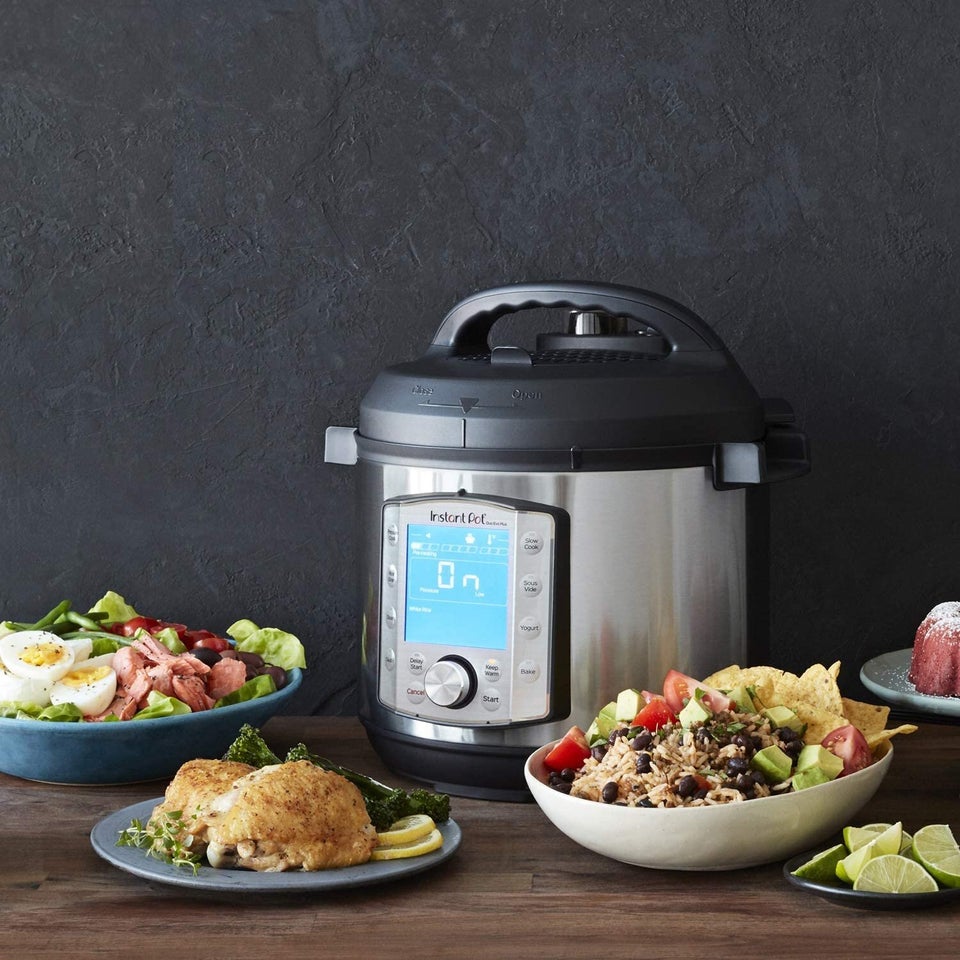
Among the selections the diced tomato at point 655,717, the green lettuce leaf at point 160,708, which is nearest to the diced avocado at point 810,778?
the diced tomato at point 655,717

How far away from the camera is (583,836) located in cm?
108

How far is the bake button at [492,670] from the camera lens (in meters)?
1.25

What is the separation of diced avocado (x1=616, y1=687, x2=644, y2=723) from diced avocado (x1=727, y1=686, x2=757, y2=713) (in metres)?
0.08

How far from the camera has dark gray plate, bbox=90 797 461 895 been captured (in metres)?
1.03

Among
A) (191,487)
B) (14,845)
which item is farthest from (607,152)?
(14,845)

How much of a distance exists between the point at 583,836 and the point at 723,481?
1.18 ft

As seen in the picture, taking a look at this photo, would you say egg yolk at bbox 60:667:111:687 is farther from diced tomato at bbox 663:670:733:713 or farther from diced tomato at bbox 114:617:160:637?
diced tomato at bbox 663:670:733:713

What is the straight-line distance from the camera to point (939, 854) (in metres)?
1.03

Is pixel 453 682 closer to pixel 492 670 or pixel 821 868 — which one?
pixel 492 670

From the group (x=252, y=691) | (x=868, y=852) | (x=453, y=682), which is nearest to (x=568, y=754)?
(x=453, y=682)

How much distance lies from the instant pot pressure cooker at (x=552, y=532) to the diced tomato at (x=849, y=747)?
168mm

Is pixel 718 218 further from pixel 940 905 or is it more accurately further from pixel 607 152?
pixel 940 905

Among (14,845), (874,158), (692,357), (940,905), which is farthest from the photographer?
(874,158)

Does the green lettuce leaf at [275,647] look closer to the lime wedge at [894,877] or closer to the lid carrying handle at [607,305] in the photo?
the lid carrying handle at [607,305]
